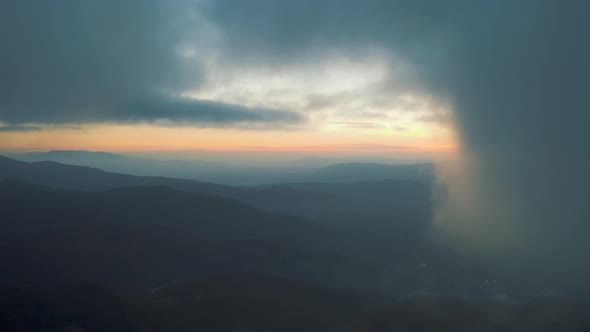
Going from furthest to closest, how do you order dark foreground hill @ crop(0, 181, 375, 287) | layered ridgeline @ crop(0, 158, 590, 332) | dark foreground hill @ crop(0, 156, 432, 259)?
1. dark foreground hill @ crop(0, 156, 432, 259)
2. dark foreground hill @ crop(0, 181, 375, 287)
3. layered ridgeline @ crop(0, 158, 590, 332)

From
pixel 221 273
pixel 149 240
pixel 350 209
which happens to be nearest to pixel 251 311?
pixel 221 273

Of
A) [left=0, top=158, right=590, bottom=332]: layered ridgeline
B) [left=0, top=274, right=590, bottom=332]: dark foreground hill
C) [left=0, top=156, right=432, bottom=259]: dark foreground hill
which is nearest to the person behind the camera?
[left=0, top=274, right=590, bottom=332]: dark foreground hill

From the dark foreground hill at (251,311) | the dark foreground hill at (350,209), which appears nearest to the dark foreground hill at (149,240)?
the dark foreground hill at (350,209)

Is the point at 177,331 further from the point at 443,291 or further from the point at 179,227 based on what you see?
the point at 179,227

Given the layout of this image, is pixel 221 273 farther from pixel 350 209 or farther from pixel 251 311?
pixel 350 209

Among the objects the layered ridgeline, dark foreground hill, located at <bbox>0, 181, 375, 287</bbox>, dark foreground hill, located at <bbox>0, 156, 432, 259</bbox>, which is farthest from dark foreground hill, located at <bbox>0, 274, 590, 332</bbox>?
dark foreground hill, located at <bbox>0, 156, 432, 259</bbox>

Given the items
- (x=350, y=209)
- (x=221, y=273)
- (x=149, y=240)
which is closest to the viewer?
(x=221, y=273)

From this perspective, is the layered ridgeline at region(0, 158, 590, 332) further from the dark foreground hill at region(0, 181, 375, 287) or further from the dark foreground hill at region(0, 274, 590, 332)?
the dark foreground hill at region(0, 181, 375, 287)

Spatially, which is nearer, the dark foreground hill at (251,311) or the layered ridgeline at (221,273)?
the dark foreground hill at (251,311)

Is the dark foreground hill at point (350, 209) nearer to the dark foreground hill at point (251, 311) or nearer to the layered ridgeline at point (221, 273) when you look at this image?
the layered ridgeline at point (221, 273)

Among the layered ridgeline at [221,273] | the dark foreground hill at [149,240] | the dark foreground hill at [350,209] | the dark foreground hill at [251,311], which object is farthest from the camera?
the dark foreground hill at [350,209]

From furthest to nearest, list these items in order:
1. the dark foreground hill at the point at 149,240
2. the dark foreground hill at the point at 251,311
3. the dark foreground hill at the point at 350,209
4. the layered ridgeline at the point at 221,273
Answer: the dark foreground hill at the point at 350,209
the dark foreground hill at the point at 149,240
the layered ridgeline at the point at 221,273
the dark foreground hill at the point at 251,311
